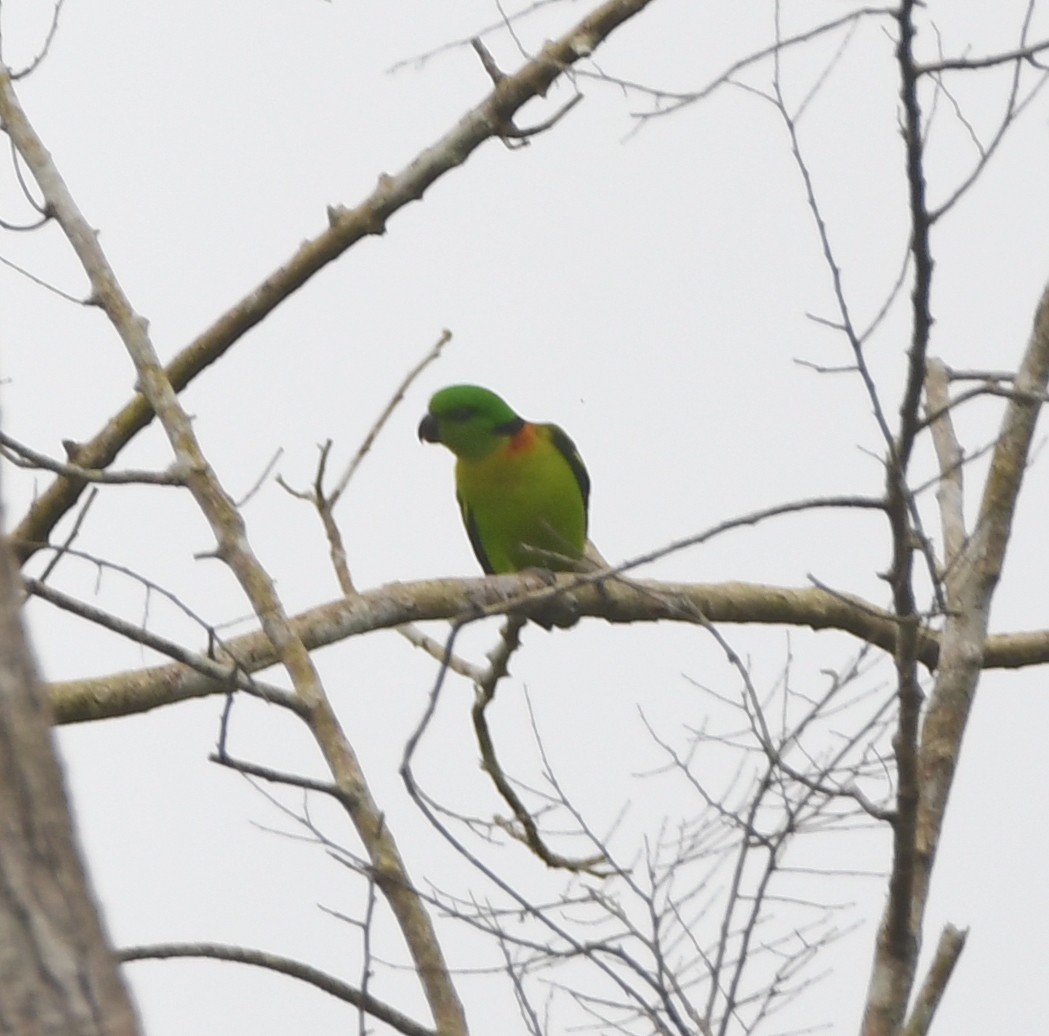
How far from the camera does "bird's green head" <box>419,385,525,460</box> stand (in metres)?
6.79

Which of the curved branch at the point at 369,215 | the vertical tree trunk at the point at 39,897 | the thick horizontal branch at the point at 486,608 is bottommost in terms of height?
the vertical tree trunk at the point at 39,897

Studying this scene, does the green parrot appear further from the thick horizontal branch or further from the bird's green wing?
the thick horizontal branch

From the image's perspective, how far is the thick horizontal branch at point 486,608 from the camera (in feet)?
13.9

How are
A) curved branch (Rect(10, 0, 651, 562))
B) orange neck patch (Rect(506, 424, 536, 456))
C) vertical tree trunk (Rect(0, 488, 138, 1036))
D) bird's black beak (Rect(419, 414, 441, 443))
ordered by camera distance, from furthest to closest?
bird's black beak (Rect(419, 414, 441, 443)) < orange neck patch (Rect(506, 424, 536, 456)) < curved branch (Rect(10, 0, 651, 562)) < vertical tree trunk (Rect(0, 488, 138, 1036))

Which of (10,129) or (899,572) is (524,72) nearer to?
(10,129)

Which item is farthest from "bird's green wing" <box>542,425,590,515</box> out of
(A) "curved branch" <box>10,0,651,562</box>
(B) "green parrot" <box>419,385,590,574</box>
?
(A) "curved branch" <box>10,0,651,562</box>

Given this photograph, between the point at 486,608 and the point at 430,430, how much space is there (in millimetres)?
3464

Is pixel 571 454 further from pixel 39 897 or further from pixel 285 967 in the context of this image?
pixel 39 897

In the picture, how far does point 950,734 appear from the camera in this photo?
3709 millimetres

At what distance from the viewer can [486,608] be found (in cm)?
350

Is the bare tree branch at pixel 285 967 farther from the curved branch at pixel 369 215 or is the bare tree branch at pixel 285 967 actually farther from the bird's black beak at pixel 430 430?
the bird's black beak at pixel 430 430

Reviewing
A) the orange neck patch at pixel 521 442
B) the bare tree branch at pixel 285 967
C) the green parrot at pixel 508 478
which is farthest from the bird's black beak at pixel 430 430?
the bare tree branch at pixel 285 967

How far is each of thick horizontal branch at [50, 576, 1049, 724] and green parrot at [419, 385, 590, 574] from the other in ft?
4.70

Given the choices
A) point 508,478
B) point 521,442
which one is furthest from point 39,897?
point 521,442
